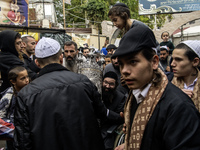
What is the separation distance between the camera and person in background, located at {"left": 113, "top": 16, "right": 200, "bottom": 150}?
1.22 meters

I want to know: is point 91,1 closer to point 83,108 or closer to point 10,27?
point 10,27

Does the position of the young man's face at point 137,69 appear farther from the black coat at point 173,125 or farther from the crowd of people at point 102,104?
the black coat at point 173,125

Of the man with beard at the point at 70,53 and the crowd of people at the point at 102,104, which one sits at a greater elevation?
the man with beard at the point at 70,53

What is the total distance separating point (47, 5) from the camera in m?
25.6

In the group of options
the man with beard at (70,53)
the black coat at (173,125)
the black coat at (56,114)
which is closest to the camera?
the black coat at (173,125)

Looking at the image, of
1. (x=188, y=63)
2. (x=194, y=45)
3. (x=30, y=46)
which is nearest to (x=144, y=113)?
(x=188, y=63)

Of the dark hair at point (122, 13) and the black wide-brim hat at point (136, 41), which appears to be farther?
the dark hair at point (122, 13)

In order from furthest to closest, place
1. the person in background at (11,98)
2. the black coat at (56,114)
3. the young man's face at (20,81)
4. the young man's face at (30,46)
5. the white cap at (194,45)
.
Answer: the young man's face at (30,46) < the young man's face at (20,81) < the person in background at (11,98) < the white cap at (194,45) < the black coat at (56,114)

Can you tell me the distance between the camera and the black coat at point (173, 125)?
3.96 feet

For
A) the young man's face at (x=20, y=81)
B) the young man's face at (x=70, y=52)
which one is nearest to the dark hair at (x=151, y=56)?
the young man's face at (x=20, y=81)

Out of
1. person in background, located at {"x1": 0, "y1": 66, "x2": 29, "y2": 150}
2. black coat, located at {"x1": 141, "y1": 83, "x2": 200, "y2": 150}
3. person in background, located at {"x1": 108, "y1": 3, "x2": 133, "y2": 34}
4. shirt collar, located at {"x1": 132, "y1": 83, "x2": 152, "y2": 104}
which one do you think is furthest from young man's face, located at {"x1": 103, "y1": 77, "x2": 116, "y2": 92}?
→ black coat, located at {"x1": 141, "y1": 83, "x2": 200, "y2": 150}

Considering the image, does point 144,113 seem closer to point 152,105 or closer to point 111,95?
point 152,105

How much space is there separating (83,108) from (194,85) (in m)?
1.26

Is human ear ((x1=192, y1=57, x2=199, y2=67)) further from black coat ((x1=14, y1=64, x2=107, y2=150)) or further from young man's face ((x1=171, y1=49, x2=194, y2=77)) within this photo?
black coat ((x1=14, y1=64, x2=107, y2=150))
